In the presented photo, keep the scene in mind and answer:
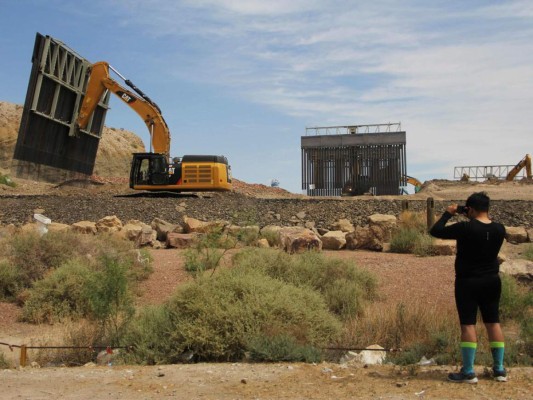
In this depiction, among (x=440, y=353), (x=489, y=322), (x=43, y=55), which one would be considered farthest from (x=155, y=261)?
(x=43, y=55)

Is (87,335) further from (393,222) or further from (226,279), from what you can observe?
(393,222)

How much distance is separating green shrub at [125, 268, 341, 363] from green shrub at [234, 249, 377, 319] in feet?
5.77

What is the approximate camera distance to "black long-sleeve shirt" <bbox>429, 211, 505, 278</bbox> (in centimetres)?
710

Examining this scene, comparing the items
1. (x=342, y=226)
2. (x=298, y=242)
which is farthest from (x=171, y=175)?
(x=298, y=242)

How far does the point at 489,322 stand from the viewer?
727 cm

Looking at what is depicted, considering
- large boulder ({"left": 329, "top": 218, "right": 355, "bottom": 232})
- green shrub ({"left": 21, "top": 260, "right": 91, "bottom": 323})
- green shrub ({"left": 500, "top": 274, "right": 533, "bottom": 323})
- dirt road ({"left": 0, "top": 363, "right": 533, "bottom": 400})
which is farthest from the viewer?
large boulder ({"left": 329, "top": 218, "right": 355, "bottom": 232})

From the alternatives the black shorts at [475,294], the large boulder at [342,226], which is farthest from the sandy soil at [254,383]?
the large boulder at [342,226]

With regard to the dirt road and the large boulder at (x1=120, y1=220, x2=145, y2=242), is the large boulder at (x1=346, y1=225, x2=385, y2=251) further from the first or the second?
the dirt road

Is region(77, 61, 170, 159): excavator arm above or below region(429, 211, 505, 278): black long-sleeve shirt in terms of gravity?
above

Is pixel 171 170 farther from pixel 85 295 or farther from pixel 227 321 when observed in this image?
pixel 227 321

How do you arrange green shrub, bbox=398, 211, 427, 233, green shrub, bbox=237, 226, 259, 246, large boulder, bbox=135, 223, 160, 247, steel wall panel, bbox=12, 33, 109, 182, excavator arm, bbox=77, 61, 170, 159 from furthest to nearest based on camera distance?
excavator arm, bbox=77, 61, 170, 159, steel wall panel, bbox=12, 33, 109, 182, green shrub, bbox=398, 211, 427, 233, large boulder, bbox=135, 223, 160, 247, green shrub, bbox=237, 226, 259, 246

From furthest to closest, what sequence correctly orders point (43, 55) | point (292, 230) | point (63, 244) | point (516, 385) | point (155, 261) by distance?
point (43, 55) → point (292, 230) → point (155, 261) → point (63, 244) → point (516, 385)

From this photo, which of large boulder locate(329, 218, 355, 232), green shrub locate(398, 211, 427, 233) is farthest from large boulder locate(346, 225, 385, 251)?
large boulder locate(329, 218, 355, 232)

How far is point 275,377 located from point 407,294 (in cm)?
616
